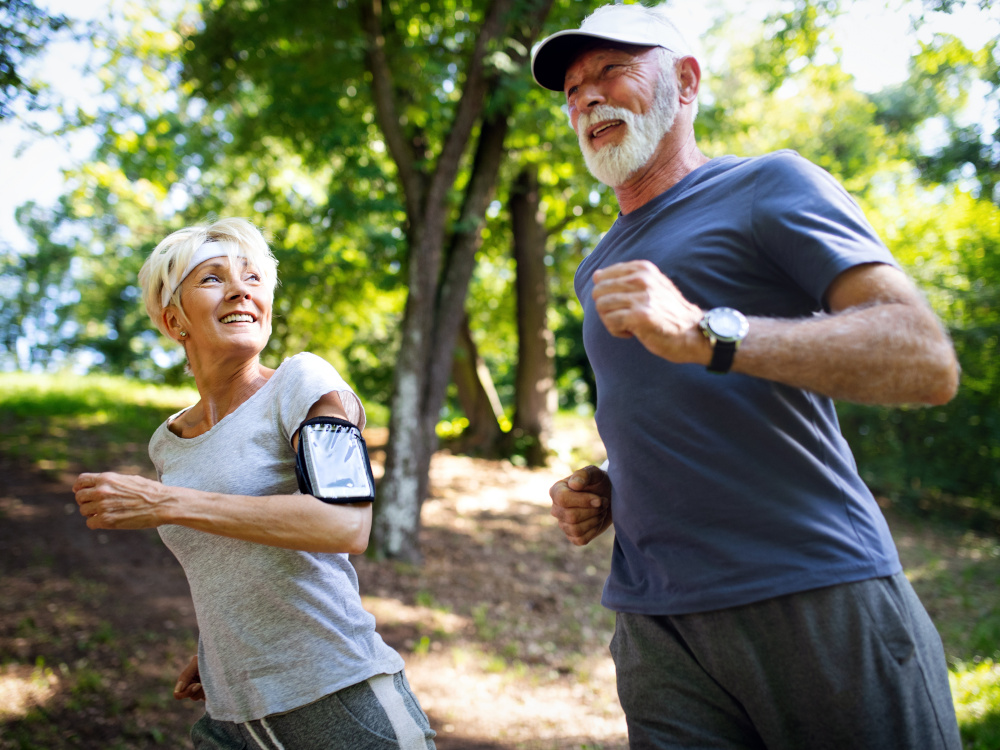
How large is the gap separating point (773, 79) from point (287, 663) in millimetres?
7759

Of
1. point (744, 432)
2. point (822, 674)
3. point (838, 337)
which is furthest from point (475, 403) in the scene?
point (838, 337)

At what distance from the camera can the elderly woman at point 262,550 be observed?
162cm

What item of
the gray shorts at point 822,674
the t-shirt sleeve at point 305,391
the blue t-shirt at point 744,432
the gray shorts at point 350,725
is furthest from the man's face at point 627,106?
the gray shorts at point 350,725

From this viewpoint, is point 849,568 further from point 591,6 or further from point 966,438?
point 966,438

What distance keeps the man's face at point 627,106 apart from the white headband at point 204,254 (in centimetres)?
110

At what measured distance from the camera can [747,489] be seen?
1.48 metres

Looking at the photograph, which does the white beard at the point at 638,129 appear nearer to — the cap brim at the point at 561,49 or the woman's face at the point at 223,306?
the cap brim at the point at 561,49

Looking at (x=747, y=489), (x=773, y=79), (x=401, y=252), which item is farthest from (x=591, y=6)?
(x=747, y=489)

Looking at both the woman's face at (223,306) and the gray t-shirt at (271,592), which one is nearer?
the gray t-shirt at (271,592)

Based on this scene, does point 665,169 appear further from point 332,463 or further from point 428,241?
point 428,241

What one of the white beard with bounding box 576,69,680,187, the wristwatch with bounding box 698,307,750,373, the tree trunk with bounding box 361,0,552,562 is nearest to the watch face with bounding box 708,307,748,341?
the wristwatch with bounding box 698,307,750,373

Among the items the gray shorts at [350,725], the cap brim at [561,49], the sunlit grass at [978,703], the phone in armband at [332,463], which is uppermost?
the cap brim at [561,49]

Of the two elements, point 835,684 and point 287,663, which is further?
point 287,663

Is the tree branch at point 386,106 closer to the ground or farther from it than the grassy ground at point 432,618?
farther from it
